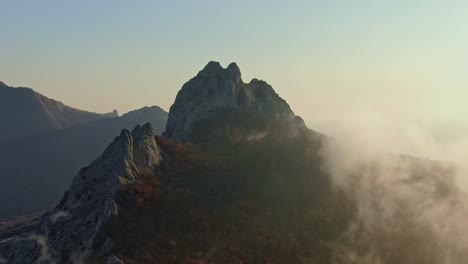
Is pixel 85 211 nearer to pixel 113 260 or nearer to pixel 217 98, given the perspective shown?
pixel 113 260

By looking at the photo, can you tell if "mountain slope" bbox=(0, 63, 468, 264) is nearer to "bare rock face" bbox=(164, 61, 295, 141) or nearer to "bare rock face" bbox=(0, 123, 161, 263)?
"bare rock face" bbox=(0, 123, 161, 263)

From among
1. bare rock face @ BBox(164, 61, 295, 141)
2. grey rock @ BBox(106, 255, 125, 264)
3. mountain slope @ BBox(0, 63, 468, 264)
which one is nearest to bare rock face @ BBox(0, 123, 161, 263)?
mountain slope @ BBox(0, 63, 468, 264)

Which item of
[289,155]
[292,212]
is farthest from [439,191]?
[292,212]

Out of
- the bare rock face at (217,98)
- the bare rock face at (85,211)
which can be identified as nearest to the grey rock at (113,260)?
the bare rock face at (85,211)

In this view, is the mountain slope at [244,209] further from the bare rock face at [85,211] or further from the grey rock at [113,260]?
the grey rock at [113,260]

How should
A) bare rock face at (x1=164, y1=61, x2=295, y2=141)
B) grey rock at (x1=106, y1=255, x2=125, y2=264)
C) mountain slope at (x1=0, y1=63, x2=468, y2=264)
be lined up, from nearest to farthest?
grey rock at (x1=106, y1=255, x2=125, y2=264), mountain slope at (x1=0, y1=63, x2=468, y2=264), bare rock face at (x1=164, y1=61, x2=295, y2=141)

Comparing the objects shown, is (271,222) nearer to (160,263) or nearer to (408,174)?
(160,263)
